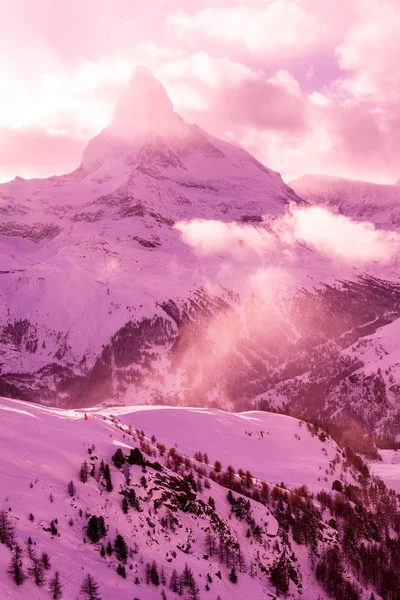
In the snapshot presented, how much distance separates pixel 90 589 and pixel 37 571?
4.72m

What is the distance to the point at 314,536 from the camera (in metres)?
78.9

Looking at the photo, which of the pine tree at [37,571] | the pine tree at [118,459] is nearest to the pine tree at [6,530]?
the pine tree at [37,571]

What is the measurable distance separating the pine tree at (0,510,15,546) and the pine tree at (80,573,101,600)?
7166 millimetres

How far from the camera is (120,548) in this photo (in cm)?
5153

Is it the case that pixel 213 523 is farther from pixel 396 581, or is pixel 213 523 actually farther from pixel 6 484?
pixel 396 581

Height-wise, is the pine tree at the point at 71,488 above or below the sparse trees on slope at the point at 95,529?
above

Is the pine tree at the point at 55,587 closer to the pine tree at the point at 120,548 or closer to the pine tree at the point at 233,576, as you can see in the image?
the pine tree at the point at 120,548

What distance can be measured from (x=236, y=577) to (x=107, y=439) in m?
26.6

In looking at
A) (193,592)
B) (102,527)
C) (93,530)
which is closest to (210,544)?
(193,592)

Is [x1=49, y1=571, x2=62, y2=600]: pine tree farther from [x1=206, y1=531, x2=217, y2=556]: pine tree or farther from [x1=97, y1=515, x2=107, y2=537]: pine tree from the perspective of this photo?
[x1=206, y1=531, x2=217, y2=556]: pine tree

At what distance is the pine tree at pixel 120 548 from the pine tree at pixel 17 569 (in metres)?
10.9

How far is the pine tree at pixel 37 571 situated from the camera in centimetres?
4172

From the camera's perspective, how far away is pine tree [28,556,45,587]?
4172 centimetres

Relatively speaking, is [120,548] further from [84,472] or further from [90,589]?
[84,472]
